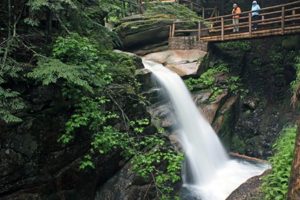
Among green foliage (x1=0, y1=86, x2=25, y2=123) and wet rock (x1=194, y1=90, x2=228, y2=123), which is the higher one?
green foliage (x1=0, y1=86, x2=25, y2=123)

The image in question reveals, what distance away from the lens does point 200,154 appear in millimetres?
13242

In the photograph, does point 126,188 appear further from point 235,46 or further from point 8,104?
point 235,46

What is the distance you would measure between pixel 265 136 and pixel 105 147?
37.7ft

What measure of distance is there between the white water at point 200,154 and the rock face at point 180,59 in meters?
0.83

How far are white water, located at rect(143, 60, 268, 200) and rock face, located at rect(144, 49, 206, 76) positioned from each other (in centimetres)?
83

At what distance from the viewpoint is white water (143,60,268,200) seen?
11594mm

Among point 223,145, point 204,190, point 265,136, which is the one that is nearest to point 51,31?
point 204,190

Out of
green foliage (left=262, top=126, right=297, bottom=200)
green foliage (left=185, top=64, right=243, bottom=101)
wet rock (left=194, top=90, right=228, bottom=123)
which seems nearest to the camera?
green foliage (left=262, top=126, right=297, bottom=200)

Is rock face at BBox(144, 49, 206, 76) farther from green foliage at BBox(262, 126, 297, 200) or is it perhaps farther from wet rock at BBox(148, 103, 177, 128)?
green foliage at BBox(262, 126, 297, 200)

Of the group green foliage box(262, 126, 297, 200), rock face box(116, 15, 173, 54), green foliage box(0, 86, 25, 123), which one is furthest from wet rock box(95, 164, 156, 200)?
rock face box(116, 15, 173, 54)

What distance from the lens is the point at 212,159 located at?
13.7 m

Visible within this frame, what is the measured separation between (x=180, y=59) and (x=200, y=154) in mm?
5925

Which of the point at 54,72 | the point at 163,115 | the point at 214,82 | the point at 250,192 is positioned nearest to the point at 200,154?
the point at 163,115

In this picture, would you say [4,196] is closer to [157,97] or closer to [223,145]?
[157,97]
